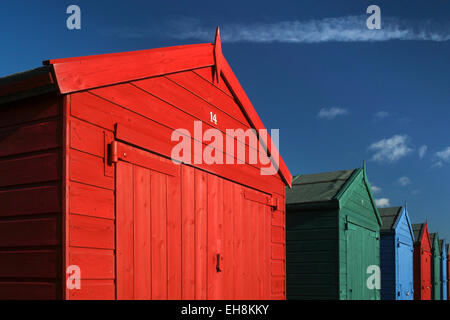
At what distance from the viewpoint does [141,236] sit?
5.48 meters

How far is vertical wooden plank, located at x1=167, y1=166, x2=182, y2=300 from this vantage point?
5.95 m

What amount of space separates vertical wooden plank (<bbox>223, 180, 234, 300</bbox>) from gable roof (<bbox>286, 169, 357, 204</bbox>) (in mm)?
5458

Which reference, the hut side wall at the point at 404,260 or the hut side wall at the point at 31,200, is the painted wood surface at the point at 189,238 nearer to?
the hut side wall at the point at 31,200

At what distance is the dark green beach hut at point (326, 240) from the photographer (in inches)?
480

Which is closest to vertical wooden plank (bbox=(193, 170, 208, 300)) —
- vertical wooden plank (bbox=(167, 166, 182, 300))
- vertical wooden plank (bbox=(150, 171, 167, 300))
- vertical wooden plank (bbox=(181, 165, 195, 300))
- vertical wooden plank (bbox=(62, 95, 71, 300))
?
vertical wooden plank (bbox=(181, 165, 195, 300))

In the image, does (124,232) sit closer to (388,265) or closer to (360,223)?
(360,223)

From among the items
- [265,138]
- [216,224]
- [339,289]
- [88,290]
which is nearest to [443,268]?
[339,289]

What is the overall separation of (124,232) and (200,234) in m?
1.59

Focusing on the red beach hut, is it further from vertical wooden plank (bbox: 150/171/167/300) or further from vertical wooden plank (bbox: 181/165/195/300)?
vertical wooden plank (bbox: 150/171/167/300)

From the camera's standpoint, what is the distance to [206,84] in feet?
24.1

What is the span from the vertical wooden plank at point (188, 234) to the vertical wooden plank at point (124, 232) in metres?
1.04

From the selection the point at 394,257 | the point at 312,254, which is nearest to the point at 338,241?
the point at 312,254

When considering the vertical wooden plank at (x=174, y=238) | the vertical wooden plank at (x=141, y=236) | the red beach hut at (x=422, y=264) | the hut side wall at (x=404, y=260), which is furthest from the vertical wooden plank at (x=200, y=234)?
the red beach hut at (x=422, y=264)

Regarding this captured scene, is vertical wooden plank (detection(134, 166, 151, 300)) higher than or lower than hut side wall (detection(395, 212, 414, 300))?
higher
